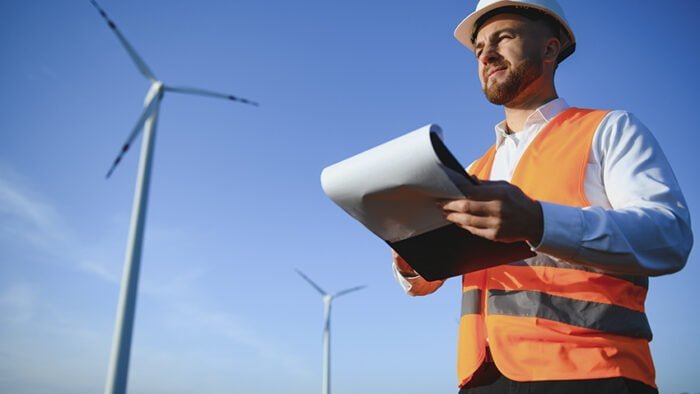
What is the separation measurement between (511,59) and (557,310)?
1.87 metres

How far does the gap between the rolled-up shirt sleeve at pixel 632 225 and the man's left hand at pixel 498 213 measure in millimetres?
62

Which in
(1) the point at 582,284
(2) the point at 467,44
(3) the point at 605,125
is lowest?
(1) the point at 582,284

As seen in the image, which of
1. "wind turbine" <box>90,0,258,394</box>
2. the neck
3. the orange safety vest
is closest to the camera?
the orange safety vest

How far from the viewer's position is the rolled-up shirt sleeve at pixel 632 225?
6.72ft

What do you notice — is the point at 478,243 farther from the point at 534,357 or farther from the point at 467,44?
the point at 467,44

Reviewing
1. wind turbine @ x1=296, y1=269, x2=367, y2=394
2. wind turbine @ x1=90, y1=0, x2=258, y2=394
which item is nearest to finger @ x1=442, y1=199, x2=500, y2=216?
wind turbine @ x1=90, y1=0, x2=258, y2=394

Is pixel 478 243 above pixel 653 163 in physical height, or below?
below

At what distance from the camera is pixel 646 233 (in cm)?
212

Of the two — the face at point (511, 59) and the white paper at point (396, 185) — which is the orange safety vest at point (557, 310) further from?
the white paper at point (396, 185)

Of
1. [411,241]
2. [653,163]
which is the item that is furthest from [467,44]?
[411,241]

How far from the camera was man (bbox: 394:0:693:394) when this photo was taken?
2.04 meters

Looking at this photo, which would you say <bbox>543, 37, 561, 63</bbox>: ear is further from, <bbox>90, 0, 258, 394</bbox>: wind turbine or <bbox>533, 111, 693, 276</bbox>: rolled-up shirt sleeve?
<bbox>90, 0, 258, 394</bbox>: wind turbine

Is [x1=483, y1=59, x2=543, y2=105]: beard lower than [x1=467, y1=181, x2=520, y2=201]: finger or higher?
higher

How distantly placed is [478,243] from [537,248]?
0.36m
